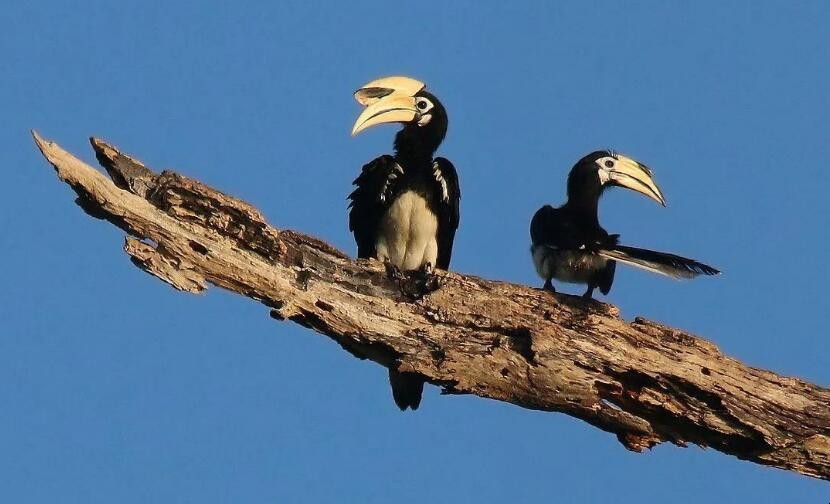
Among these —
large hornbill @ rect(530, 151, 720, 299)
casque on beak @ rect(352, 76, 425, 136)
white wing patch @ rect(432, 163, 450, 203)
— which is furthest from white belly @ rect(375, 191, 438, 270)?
large hornbill @ rect(530, 151, 720, 299)

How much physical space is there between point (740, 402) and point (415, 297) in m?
2.07

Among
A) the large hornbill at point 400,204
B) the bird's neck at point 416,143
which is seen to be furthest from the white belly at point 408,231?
the bird's neck at point 416,143

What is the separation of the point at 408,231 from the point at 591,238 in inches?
62.6

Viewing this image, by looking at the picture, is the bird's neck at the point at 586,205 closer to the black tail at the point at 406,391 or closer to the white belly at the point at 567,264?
the white belly at the point at 567,264

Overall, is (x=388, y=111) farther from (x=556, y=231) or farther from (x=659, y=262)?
(x=659, y=262)

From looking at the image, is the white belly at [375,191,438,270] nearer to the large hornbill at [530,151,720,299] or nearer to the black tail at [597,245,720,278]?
the large hornbill at [530,151,720,299]

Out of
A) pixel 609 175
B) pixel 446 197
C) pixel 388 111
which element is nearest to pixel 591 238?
pixel 609 175

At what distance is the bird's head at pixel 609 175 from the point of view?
29.2 ft

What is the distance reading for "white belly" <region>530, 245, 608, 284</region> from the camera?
8297mm

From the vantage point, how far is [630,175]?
8.91 metres

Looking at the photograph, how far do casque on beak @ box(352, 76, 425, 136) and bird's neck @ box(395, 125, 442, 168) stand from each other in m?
0.10

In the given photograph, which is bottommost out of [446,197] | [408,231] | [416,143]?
[408,231]

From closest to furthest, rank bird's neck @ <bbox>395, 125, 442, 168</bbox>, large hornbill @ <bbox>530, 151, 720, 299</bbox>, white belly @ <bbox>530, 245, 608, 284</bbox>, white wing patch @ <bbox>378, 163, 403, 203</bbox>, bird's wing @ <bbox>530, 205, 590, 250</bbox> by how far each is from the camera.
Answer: large hornbill @ <bbox>530, 151, 720, 299</bbox>, bird's wing @ <bbox>530, 205, 590, 250</bbox>, white belly @ <bbox>530, 245, 608, 284</bbox>, white wing patch @ <bbox>378, 163, 403, 203</bbox>, bird's neck @ <bbox>395, 125, 442, 168</bbox>

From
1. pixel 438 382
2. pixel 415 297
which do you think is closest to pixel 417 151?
pixel 415 297
